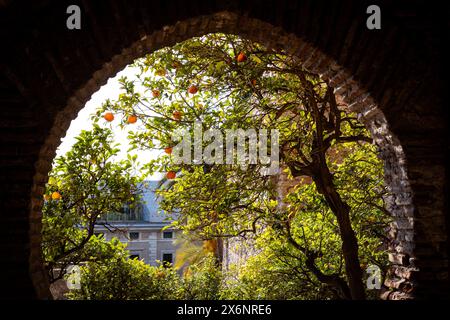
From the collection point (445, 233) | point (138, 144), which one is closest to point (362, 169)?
point (445, 233)

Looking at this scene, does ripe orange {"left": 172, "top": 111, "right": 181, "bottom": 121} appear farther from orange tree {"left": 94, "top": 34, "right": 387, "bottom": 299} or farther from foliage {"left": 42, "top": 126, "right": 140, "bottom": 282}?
foliage {"left": 42, "top": 126, "right": 140, "bottom": 282}

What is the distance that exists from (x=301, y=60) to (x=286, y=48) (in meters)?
0.16

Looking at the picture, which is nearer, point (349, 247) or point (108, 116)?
point (349, 247)

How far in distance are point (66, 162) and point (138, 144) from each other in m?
1.04

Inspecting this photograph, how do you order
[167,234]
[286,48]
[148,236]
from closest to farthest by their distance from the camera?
[286,48] < [148,236] < [167,234]

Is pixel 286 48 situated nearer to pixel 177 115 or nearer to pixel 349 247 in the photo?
pixel 177 115

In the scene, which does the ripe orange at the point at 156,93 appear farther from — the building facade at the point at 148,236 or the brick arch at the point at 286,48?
the building facade at the point at 148,236

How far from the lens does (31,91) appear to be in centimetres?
228

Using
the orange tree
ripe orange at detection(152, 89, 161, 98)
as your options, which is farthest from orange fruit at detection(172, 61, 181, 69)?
ripe orange at detection(152, 89, 161, 98)

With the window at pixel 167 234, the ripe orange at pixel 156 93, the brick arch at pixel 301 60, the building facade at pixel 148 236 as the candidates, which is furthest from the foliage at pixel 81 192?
the window at pixel 167 234

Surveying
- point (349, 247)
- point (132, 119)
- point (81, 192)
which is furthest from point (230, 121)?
point (81, 192)

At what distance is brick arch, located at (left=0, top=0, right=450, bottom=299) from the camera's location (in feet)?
7.41

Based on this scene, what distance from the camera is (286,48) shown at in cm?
268

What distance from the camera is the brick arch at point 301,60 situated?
2.35 meters
